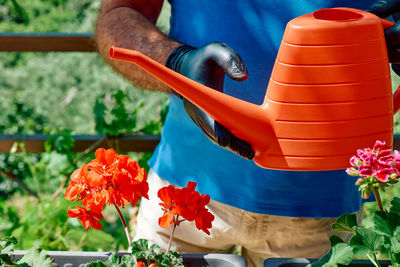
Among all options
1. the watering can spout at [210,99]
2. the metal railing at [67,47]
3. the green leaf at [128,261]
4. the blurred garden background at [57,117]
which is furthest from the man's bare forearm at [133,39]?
the metal railing at [67,47]

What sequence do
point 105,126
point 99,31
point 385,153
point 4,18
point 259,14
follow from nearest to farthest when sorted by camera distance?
point 385,153 < point 259,14 < point 99,31 < point 105,126 < point 4,18

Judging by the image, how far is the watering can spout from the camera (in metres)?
0.64

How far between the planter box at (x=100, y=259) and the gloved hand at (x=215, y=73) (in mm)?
158

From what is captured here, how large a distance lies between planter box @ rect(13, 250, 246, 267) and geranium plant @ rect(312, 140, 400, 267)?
14 centimetres

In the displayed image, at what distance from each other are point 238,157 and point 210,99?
35 centimetres

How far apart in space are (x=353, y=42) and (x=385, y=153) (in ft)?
0.48

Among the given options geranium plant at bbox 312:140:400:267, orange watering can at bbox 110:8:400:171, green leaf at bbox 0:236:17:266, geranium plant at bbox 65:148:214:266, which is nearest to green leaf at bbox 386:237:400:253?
geranium plant at bbox 312:140:400:267

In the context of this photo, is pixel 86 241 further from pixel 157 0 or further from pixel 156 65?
pixel 156 65

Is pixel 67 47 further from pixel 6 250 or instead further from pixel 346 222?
pixel 346 222

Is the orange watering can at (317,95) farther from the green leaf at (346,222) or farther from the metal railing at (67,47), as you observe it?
the metal railing at (67,47)

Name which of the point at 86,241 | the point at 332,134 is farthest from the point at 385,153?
the point at 86,241

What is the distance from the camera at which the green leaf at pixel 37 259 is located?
66 centimetres

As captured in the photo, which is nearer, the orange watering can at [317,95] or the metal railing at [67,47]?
the orange watering can at [317,95]

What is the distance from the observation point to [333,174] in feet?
3.26
